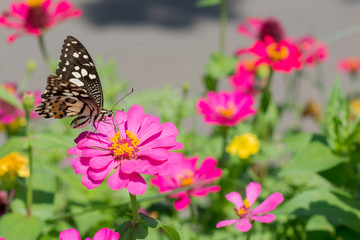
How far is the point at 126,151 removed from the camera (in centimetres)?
65

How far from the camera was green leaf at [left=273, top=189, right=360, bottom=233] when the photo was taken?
0.85 meters

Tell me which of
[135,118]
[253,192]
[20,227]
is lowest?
[20,227]

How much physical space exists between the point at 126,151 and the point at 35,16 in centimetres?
66

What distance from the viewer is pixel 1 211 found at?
1096mm

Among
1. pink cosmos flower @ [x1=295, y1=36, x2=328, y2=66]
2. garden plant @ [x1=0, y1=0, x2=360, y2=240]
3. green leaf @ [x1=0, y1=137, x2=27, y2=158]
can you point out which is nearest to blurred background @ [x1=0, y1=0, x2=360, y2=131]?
pink cosmos flower @ [x1=295, y1=36, x2=328, y2=66]

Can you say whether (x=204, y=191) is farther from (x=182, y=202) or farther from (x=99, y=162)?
(x=99, y=162)

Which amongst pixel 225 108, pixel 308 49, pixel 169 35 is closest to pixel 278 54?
pixel 225 108

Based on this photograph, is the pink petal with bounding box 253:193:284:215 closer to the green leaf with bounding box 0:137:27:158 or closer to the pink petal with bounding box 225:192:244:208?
the pink petal with bounding box 225:192:244:208

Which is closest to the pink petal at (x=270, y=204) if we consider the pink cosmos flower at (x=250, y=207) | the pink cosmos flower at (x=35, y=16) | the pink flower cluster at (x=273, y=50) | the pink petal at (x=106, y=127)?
the pink cosmos flower at (x=250, y=207)

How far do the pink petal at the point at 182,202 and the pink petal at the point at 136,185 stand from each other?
0.31 metres

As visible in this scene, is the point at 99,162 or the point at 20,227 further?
the point at 20,227

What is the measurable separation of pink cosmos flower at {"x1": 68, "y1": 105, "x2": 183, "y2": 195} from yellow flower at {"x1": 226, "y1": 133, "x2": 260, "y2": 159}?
490 millimetres

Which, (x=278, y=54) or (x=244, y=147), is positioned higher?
(x=278, y=54)

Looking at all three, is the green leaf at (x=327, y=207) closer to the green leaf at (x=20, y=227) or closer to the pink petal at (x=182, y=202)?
the pink petal at (x=182, y=202)
